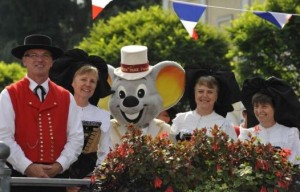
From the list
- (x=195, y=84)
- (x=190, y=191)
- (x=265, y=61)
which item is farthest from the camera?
(x=265, y=61)

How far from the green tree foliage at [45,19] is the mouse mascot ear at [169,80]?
34276 millimetres

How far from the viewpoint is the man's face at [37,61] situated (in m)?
6.84

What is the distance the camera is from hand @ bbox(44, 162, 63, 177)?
6.52 metres

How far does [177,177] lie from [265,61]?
1550 centimetres

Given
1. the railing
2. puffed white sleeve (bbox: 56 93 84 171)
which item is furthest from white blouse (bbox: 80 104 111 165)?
the railing

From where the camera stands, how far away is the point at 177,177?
6.06m

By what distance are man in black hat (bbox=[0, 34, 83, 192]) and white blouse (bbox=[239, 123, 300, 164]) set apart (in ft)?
7.00

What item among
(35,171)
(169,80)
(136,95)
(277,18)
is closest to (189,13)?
(277,18)

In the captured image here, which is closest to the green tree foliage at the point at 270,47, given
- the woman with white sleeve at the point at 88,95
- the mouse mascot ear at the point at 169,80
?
the mouse mascot ear at the point at 169,80

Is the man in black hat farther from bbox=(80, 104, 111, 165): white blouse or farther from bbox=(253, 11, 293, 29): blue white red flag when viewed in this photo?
bbox=(253, 11, 293, 29): blue white red flag

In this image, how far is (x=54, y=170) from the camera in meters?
6.53

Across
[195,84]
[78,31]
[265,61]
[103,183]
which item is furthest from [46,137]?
[78,31]

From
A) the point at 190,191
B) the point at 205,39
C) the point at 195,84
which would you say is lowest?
the point at 190,191

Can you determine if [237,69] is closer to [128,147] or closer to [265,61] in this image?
[265,61]
